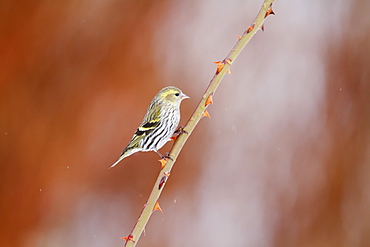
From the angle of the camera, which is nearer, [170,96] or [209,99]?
[209,99]

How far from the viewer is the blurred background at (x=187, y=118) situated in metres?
2.79

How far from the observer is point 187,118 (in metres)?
2.90

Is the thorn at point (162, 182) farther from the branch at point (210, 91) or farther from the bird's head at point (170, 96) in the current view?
the bird's head at point (170, 96)

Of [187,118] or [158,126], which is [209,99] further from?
[187,118]

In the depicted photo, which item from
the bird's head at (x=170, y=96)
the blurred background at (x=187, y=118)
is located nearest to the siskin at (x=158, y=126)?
the bird's head at (x=170, y=96)

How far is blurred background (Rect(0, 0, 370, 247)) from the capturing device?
110 inches

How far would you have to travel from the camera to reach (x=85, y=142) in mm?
2863

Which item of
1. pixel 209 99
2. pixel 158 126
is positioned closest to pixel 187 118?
pixel 158 126

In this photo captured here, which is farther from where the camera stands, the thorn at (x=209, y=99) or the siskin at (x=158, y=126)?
the siskin at (x=158, y=126)

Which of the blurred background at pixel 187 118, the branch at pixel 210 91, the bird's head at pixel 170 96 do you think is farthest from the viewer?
the blurred background at pixel 187 118

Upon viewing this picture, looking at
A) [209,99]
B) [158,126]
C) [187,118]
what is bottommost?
[209,99]

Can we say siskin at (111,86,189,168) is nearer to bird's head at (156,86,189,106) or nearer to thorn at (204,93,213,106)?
bird's head at (156,86,189,106)

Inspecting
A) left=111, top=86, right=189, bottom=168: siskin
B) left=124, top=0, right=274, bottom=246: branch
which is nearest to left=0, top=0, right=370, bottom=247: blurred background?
left=111, top=86, right=189, bottom=168: siskin

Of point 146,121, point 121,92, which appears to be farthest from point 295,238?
point 146,121
